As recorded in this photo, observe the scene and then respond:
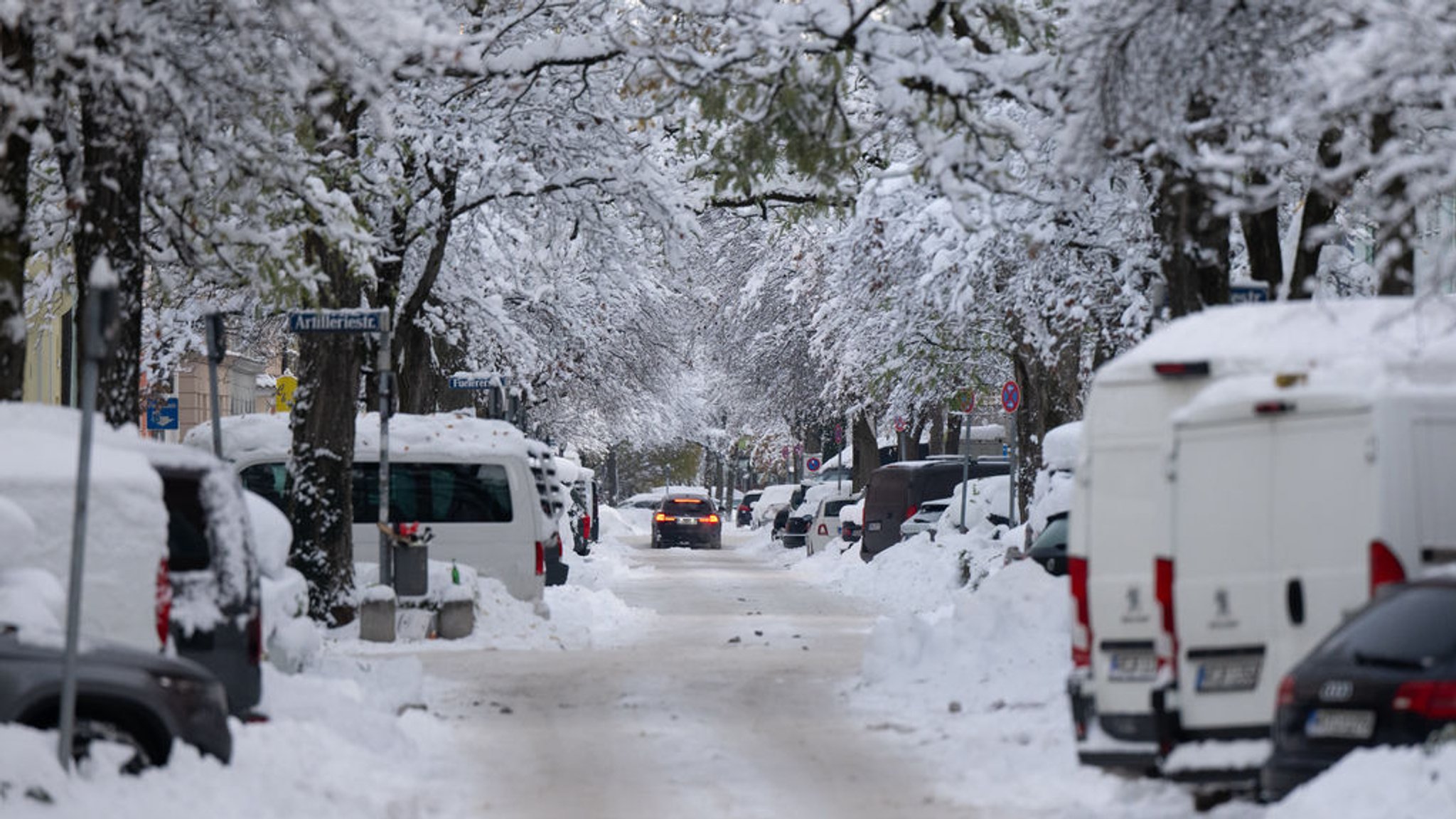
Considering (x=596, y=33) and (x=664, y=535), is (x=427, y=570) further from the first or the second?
(x=664, y=535)

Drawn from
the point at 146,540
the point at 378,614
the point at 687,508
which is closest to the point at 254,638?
the point at 146,540

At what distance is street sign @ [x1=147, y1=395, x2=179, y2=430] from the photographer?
1437 inches

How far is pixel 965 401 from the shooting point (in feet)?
144

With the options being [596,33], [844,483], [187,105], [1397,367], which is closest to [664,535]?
[844,483]

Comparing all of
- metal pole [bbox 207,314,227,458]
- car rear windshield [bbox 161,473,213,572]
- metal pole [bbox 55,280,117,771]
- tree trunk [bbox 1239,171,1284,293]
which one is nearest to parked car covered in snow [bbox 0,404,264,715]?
car rear windshield [bbox 161,473,213,572]

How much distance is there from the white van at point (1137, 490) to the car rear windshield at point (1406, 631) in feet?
5.63

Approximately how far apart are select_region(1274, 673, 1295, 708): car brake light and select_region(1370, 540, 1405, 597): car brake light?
637 millimetres

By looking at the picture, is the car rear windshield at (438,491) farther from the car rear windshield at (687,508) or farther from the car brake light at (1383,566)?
the car rear windshield at (687,508)

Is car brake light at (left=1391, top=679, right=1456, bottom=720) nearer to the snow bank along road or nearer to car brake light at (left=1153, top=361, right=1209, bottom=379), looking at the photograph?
car brake light at (left=1153, top=361, right=1209, bottom=379)

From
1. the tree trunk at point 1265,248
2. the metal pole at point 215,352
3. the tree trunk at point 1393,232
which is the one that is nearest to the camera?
the tree trunk at point 1393,232

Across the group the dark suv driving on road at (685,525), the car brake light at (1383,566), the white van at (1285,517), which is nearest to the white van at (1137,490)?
the white van at (1285,517)

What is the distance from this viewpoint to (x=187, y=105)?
14.7 metres

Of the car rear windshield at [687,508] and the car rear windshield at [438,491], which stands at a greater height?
the car rear windshield at [438,491]

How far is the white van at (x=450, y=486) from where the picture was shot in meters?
25.1
